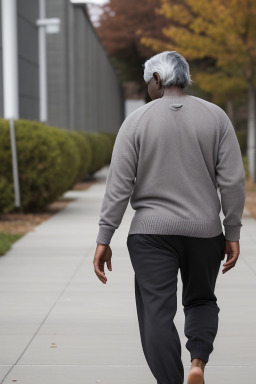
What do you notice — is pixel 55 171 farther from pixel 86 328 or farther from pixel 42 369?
pixel 42 369

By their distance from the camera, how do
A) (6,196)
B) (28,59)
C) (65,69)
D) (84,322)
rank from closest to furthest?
(84,322)
(6,196)
(28,59)
(65,69)

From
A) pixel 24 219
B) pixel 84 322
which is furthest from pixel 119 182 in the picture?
pixel 24 219

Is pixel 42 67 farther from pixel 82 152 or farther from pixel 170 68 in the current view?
pixel 170 68

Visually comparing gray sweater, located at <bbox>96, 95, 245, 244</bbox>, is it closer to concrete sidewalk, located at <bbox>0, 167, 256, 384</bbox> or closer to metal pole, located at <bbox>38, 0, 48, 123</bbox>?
concrete sidewalk, located at <bbox>0, 167, 256, 384</bbox>

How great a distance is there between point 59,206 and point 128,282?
9841 millimetres

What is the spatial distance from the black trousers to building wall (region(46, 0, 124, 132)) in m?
25.3

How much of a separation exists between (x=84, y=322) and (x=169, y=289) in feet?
8.09

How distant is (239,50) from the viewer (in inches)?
944

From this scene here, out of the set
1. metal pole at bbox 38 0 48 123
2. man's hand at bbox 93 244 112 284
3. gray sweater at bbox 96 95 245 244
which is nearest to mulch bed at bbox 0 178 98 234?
metal pole at bbox 38 0 48 123

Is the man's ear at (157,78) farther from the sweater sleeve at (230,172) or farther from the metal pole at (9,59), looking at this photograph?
the metal pole at (9,59)

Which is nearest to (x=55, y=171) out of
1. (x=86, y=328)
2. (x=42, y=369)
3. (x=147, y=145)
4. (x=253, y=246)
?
(x=253, y=246)

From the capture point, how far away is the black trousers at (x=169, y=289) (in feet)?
14.1

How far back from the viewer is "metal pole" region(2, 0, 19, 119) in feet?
57.1

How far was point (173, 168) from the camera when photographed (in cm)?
432
